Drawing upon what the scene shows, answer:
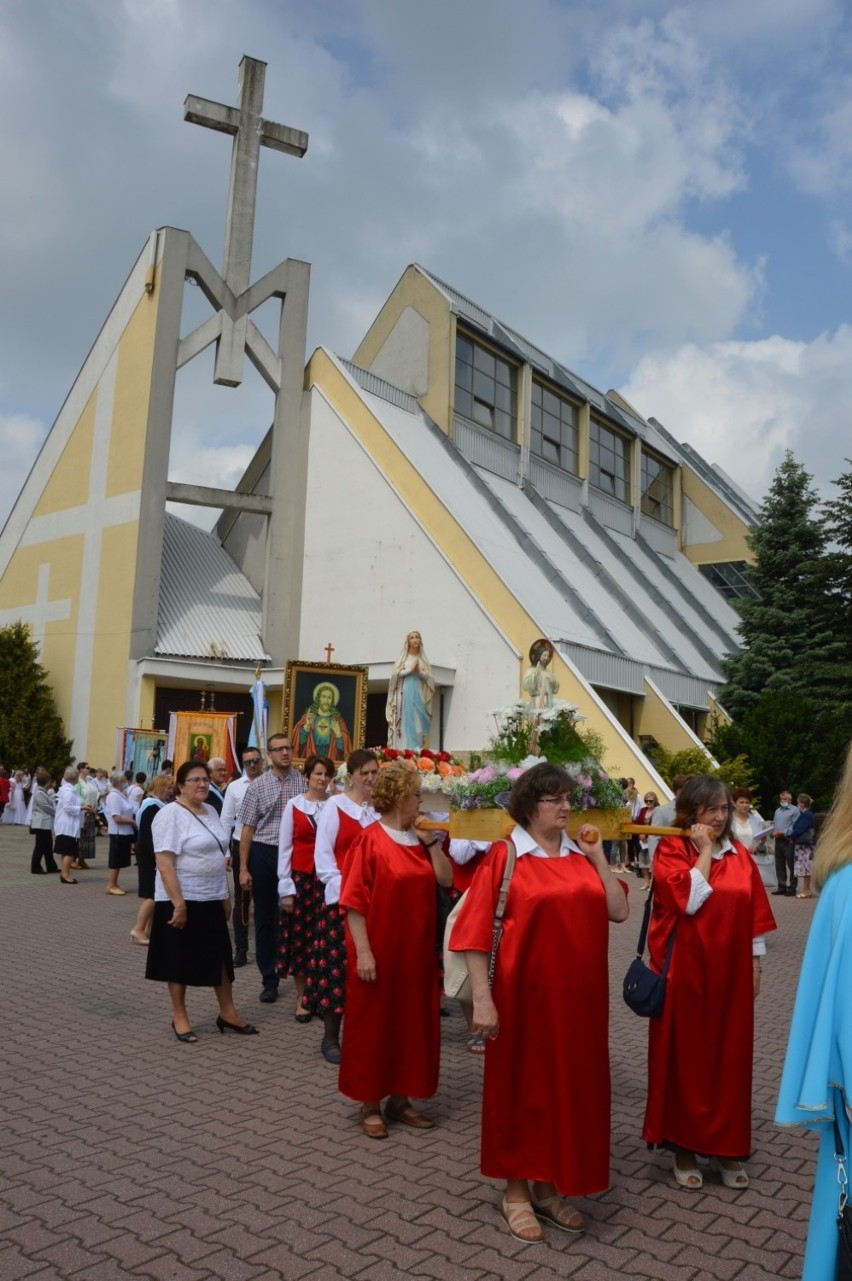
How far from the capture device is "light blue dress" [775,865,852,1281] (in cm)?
249

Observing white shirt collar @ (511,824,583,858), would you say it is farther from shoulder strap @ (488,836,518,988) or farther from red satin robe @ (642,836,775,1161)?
red satin robe @ (642,836,775,1161)

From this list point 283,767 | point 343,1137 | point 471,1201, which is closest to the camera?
point 471,1201

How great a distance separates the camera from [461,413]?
96.4 feet

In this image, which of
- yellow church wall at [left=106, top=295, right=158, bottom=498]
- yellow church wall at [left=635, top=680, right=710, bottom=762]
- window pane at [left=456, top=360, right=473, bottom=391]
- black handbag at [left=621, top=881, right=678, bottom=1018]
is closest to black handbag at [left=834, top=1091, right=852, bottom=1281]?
black handbag at [left=621, top=881, right=678, bottom=1018]

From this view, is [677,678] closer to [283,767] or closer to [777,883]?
[777,883]

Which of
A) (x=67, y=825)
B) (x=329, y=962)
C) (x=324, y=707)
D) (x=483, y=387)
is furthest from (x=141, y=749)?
(x=329, y=962)

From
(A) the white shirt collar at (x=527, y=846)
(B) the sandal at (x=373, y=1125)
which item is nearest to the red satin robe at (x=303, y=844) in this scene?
(B) the sandal at (x=373, y=1125)

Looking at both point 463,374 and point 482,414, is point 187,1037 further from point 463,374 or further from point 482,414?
point 482,414

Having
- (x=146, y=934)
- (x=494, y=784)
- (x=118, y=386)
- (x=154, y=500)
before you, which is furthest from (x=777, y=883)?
(x=118, y=386)

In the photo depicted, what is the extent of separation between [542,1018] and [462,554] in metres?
19.6

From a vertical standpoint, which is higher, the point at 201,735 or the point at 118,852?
the point at 201,735

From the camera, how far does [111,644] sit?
2552cm

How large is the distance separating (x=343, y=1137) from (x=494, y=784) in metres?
1.85

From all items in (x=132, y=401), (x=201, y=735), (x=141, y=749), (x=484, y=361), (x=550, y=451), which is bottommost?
(x=141, y=749)
